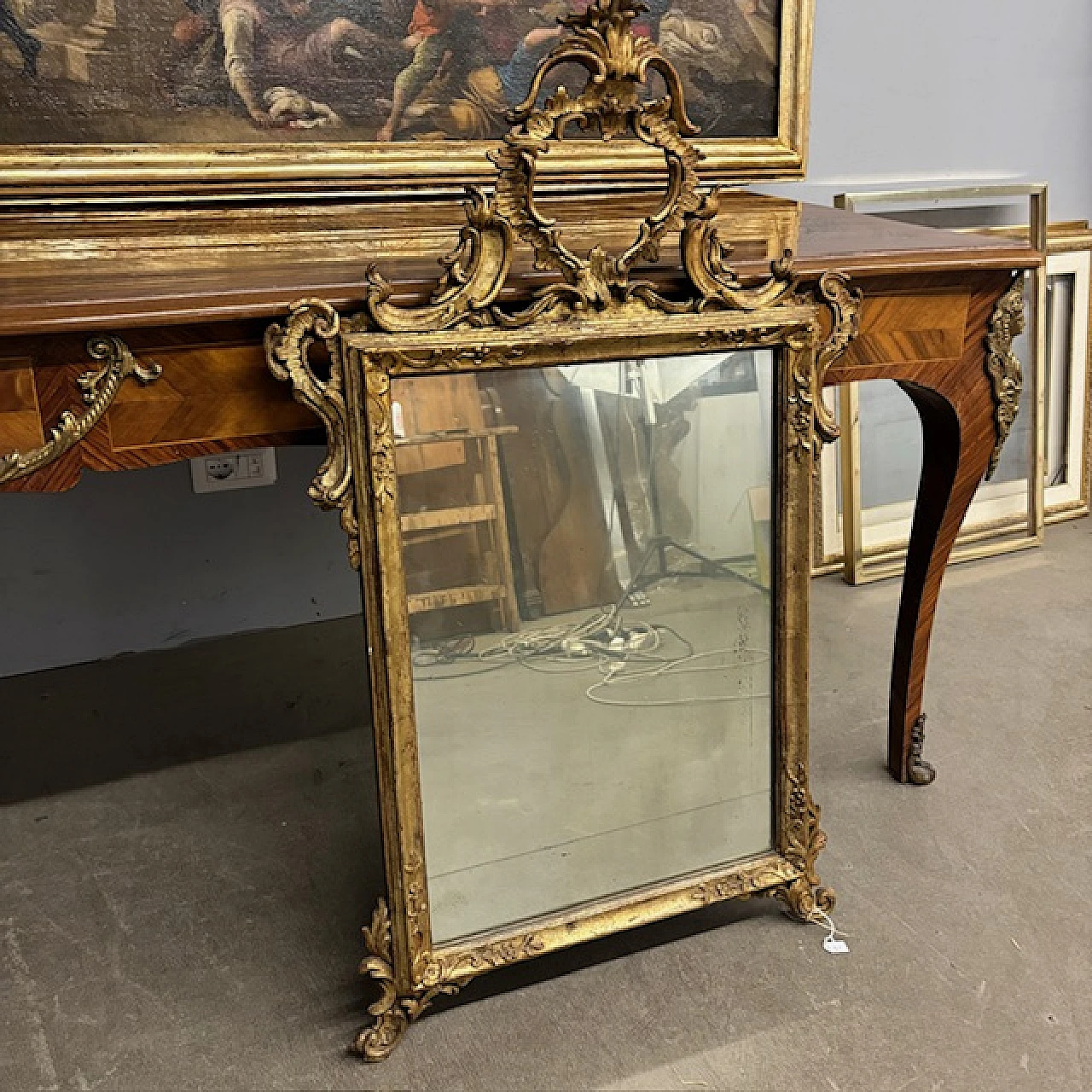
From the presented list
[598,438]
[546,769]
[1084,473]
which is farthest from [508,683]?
[1084,473]

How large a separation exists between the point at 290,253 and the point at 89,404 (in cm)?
38

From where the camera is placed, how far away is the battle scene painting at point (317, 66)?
1.48 m

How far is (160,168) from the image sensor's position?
1.51 metres

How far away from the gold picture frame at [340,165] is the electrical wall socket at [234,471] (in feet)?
1.66

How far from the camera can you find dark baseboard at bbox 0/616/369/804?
1.69 m

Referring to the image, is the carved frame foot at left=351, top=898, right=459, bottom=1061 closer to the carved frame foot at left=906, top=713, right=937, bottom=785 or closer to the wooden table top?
the wooden table top

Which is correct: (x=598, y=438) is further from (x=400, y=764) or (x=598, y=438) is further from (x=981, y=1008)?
(x=981, y=1008)

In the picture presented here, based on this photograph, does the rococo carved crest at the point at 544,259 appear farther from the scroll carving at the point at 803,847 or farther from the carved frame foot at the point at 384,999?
the scroll carving at the point at 803,847

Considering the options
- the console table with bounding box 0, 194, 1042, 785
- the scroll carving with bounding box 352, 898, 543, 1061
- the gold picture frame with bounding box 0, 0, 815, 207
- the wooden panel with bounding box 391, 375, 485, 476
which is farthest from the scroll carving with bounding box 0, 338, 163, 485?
the gold picture frame with bounding box 0, 0, 815, 207

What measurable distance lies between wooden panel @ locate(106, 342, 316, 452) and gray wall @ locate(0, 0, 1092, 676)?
0.94m

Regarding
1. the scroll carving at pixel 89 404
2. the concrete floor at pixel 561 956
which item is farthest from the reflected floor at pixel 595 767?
the scroll carving at pixel 89 404

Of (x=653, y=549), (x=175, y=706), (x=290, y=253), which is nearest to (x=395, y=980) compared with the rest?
(x=653, y=549)

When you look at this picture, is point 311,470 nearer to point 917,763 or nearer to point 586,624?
point 586,624

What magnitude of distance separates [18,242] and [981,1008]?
1317 millimetres
